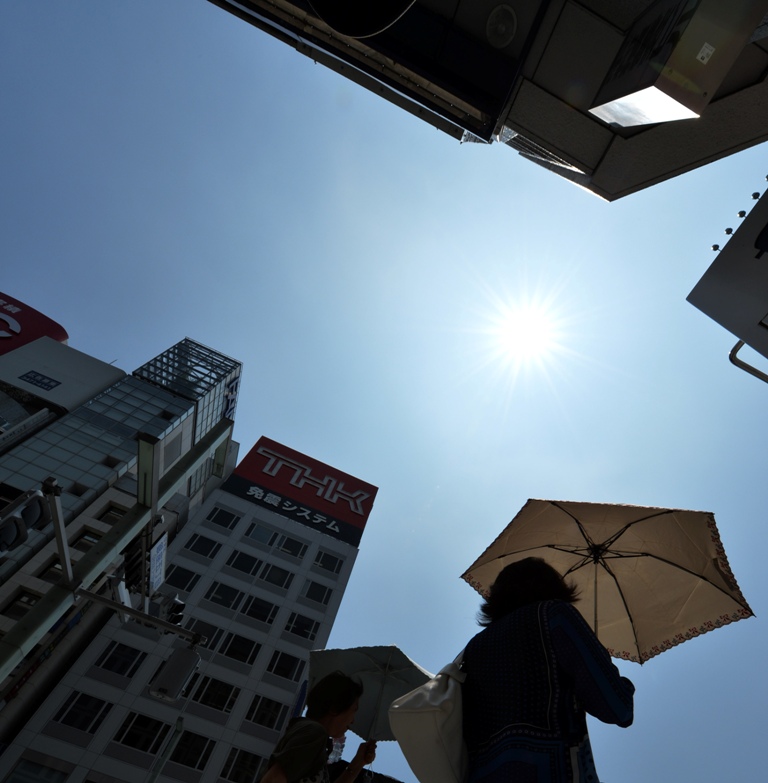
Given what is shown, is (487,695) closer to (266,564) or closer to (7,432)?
(266,564)

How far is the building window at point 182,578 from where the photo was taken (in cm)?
2933

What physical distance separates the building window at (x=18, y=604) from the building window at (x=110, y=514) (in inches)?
224

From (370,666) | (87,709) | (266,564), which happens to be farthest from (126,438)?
(370,666)

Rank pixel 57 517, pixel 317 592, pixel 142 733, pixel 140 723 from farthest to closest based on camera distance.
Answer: pixel 317 592
pixel 140 723
pixel 142 733
pixel 57 517

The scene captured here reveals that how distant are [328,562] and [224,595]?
8.00 m

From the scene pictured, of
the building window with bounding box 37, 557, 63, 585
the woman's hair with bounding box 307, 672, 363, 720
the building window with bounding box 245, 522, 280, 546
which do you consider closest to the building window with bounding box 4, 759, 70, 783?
the building window with bounding box 37, 557, 63, 585

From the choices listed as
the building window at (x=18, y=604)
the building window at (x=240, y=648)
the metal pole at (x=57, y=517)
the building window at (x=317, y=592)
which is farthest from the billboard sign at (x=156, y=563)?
the building window at (x=317, y=592)

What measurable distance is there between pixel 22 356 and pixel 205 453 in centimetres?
4229

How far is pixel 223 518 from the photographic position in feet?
113

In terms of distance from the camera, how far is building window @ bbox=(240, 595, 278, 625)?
3000 cm

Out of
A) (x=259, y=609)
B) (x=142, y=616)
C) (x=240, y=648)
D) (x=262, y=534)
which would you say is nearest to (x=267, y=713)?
(x=240, y=648)

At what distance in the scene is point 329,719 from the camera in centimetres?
244

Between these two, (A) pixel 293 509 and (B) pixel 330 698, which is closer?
(B) pixel 330 698

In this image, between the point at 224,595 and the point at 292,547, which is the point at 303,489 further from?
the point at 224,595
